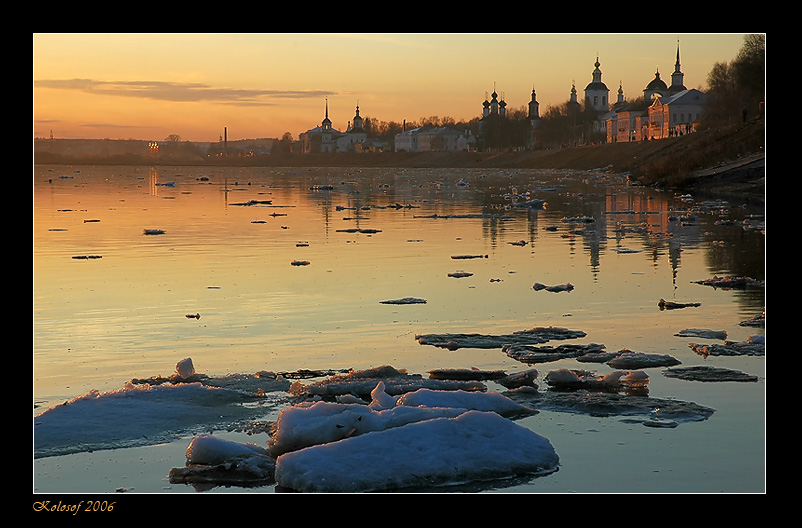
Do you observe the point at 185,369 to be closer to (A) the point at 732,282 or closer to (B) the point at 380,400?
(B) the point at 380,400

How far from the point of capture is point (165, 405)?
25.5 ft

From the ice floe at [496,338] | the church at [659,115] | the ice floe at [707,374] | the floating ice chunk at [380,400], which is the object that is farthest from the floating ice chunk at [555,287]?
the church at [659,115]

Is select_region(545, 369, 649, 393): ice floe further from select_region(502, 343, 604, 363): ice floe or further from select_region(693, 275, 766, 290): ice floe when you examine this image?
select_region(693, 275, 766, 290): ice floe

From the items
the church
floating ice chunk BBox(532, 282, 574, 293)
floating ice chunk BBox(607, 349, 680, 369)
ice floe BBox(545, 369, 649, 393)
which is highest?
the church

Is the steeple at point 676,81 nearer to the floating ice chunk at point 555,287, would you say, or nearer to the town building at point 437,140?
the town building at point 437,140

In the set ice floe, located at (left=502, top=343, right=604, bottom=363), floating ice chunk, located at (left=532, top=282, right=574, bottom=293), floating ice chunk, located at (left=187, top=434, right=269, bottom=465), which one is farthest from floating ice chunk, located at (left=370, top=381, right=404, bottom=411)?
floating ice chunk, located at (left=532, top=282, right=574, bottom=293)

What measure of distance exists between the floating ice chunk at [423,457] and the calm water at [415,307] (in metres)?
0.26

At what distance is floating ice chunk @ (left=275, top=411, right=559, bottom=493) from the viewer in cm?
601

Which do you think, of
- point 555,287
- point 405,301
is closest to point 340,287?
point 405,301

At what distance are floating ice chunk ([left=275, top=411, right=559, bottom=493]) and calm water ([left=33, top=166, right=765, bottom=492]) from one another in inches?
10.3

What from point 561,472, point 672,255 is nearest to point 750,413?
point 561,472

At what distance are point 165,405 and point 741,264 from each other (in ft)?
39.1

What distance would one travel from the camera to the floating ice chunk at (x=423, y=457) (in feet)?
19.7
